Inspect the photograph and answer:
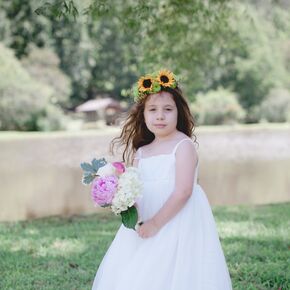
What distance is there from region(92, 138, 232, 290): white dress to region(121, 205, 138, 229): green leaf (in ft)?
0.52

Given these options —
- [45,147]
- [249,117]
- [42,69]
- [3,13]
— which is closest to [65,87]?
[42,69]

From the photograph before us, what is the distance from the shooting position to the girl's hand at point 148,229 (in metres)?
2.61

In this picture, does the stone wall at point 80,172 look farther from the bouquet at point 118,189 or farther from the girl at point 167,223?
the bouquet at point 118,189

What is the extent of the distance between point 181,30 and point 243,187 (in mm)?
3051

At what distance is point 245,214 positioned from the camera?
704 cm

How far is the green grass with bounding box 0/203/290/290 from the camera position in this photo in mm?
4113

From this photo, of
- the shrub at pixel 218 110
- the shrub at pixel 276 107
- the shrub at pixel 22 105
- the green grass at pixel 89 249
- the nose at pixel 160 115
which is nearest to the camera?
the nose at pixel 160 115

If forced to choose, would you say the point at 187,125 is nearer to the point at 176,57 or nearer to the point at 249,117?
the point at 176,57

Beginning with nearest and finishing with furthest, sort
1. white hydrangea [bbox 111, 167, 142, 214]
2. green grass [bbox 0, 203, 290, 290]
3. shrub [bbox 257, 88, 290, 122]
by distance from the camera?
white hydrangea [bbox 111, 167, 142, 214] < green grass [bbox 0, 203, 290, 290] < shrub [bbox 257, 88, 290, 122]

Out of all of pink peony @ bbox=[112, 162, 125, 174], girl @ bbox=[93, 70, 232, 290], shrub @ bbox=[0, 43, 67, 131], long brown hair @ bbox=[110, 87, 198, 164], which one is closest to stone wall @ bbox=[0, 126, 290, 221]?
long brown hair @ bbox=[110, 87, 198, 164]

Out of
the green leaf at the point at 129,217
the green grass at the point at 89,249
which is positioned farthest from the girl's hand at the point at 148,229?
the green grass at the point at 89,249

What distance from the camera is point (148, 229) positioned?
262 centimetres

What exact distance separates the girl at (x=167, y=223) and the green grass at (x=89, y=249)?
133 centimetres

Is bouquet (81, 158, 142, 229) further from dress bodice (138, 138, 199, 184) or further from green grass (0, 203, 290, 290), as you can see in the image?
green grass (0, 203, 290, 290)
